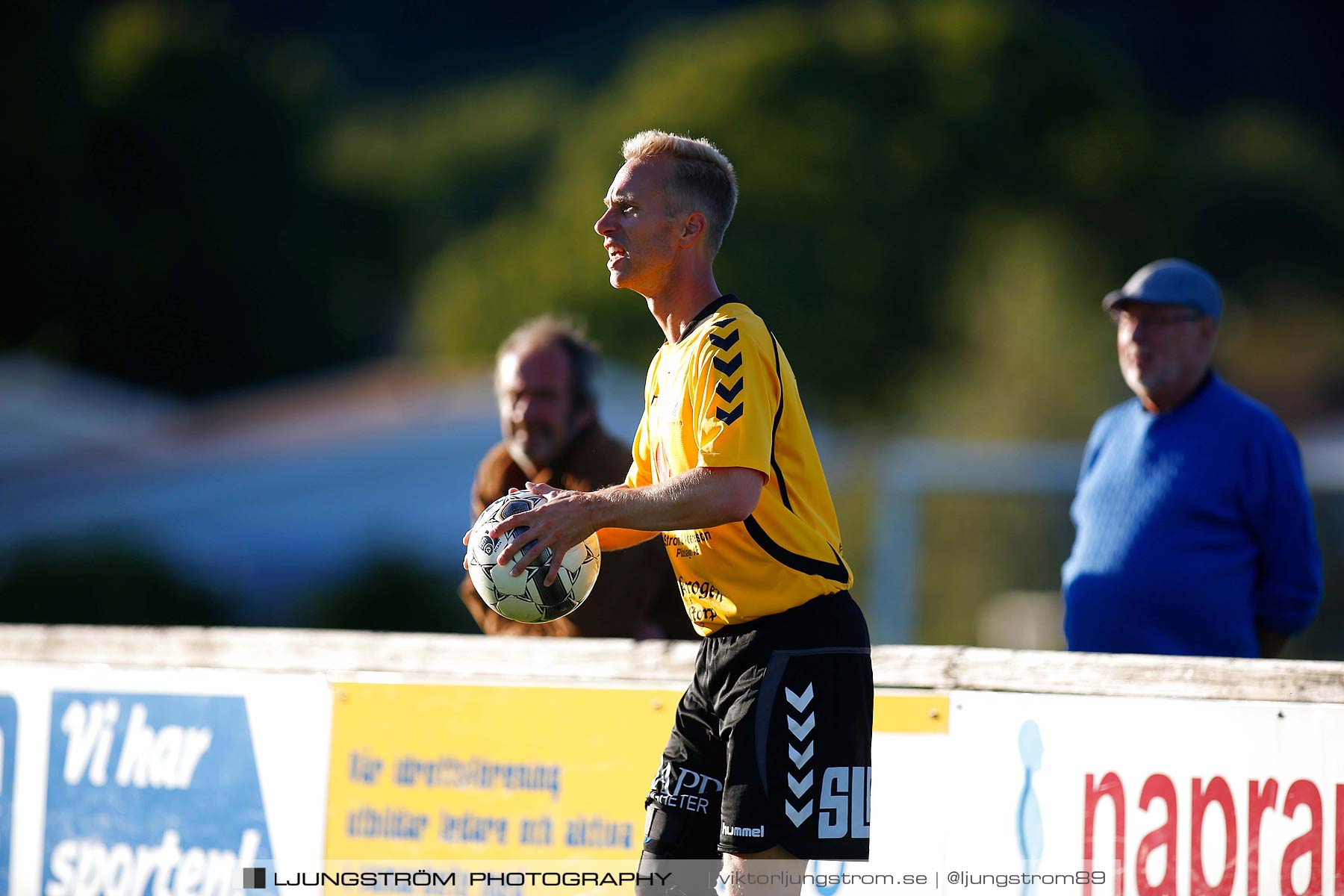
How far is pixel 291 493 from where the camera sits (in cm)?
3434

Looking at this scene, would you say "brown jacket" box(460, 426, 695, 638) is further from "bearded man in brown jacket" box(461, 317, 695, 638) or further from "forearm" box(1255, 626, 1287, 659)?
"forearm" box(1255, 626, 1287, 659)

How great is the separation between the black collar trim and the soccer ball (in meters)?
0.54

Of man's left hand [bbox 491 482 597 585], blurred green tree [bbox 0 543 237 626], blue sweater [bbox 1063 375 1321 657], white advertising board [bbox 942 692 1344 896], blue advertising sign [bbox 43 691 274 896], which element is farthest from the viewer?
blurred green tree [bbox 0 543 237 626]

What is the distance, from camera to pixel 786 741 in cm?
391

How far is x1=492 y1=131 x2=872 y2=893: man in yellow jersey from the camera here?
3797 mm

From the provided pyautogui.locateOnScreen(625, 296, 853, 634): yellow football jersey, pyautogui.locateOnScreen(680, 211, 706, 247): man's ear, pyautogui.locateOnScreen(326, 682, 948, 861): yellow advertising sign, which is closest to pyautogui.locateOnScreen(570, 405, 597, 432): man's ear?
pyautogui.locateOnScreen(326, 682, 948, 861): yellow advertising sign

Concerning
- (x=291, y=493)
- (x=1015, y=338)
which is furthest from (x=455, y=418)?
(x=1015, y=338)

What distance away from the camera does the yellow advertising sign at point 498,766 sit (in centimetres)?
526

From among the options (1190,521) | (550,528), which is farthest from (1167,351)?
(550,528)

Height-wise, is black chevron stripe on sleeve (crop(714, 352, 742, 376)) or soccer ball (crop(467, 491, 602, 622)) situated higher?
black chevron stripe on sleeve (crop(714, 352, 742, 376))

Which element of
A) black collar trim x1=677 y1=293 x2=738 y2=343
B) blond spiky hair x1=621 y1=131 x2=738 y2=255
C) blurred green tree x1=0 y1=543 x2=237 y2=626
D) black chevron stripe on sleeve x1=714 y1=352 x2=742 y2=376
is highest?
blurred green tree x1=0 y1=543 x2=237 y2=626

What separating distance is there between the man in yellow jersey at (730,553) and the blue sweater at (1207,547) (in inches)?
64.7

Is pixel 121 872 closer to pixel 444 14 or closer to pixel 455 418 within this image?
pixel 455 418

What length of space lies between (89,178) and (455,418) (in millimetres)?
28504
